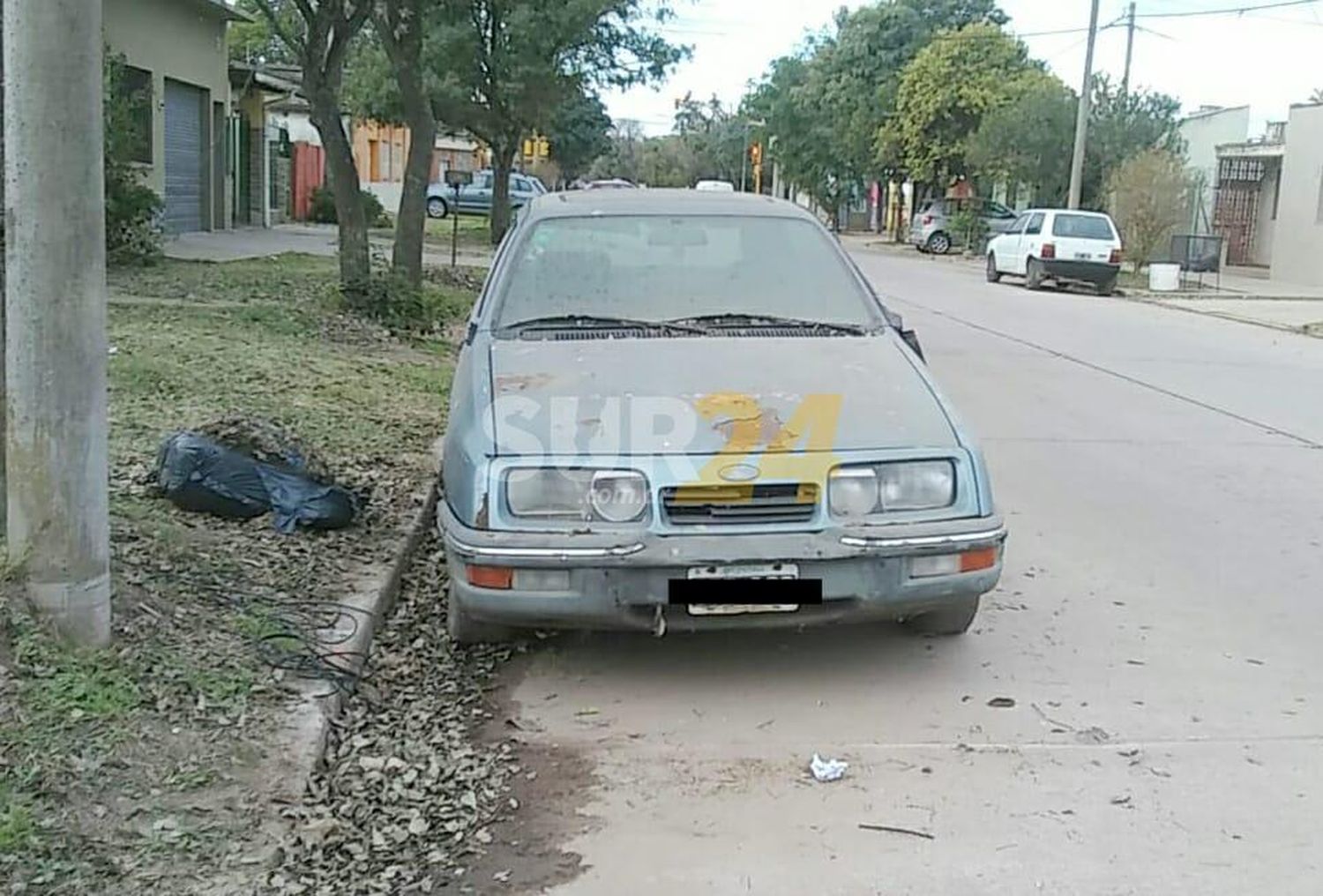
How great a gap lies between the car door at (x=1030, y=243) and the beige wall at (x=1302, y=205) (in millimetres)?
8161

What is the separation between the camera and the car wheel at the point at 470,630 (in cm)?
525

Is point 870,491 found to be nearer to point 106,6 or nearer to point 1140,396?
point 1140,396

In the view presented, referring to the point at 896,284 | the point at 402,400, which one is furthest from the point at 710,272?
the point at 896,284

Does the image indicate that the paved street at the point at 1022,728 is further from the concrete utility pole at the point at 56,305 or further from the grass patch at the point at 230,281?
the grass patch at the point at 230,281

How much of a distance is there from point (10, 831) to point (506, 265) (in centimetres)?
358

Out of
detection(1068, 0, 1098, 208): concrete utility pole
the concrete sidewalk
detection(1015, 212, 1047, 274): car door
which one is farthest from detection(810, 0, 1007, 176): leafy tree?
the concrete sidewalk

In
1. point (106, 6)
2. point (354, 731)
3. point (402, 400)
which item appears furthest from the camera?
point (106, 6)

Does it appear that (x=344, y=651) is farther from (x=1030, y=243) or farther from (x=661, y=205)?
(x=1030, y=243)

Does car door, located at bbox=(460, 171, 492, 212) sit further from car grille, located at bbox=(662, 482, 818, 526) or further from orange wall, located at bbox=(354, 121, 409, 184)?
car grille, located at bbox=(662, 482, 818, 526)

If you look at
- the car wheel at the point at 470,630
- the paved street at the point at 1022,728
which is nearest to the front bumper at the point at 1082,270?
the paved street at the point at 1022,728

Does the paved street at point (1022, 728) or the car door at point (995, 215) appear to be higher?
the car door at point (995, 215)

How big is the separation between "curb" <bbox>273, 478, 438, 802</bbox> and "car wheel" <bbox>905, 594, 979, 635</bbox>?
2.05 m

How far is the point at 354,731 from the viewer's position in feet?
15.4

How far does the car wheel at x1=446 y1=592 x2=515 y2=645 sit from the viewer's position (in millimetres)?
5250
